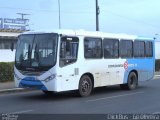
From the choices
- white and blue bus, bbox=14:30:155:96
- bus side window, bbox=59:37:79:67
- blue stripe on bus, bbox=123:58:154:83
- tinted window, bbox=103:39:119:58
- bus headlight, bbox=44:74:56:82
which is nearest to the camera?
bus headlight, bbox=44:74:56:82

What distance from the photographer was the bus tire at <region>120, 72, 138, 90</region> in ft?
68.6

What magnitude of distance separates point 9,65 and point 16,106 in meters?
9.95

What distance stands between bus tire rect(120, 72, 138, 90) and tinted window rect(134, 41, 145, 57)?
1071mm

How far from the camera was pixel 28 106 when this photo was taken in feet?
47.5

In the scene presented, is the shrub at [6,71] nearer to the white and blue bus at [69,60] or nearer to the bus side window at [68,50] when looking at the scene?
the white and blue bus at [69,60]

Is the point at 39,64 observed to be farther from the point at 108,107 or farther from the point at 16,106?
the point at 108,107

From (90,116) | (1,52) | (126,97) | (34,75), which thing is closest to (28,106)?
(34,75)

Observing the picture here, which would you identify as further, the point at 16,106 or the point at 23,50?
the point at 23,50

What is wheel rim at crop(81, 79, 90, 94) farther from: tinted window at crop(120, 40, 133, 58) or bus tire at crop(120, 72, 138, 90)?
bus tire at crop(120, 72, 138, 90)

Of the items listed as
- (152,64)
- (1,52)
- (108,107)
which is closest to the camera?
(108,107)

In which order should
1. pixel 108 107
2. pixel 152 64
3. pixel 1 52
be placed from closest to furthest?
pixel 108 107, pixel 152 64, pixel 1 52

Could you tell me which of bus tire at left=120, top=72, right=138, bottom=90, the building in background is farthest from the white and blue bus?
the building in background

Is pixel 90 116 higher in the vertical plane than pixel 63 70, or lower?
lower

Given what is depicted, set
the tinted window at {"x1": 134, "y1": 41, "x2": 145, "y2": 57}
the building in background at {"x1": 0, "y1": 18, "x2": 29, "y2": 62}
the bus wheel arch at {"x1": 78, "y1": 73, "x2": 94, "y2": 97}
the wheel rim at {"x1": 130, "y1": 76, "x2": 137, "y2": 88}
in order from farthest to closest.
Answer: the building in background at {"x1": 0, "y1": 18, "x2": 29, "y2": 62}, the tinted window at {"x1": 134, "y1": 41, "x2": 145, "y2": 57}, the wheel rim at {"x1": 130, "y1": 76, "x2": 137, "y2": 88}, the bus wheel arch at {"x1": 78, "y1": 73, "x2": 94, "y2": 97}
